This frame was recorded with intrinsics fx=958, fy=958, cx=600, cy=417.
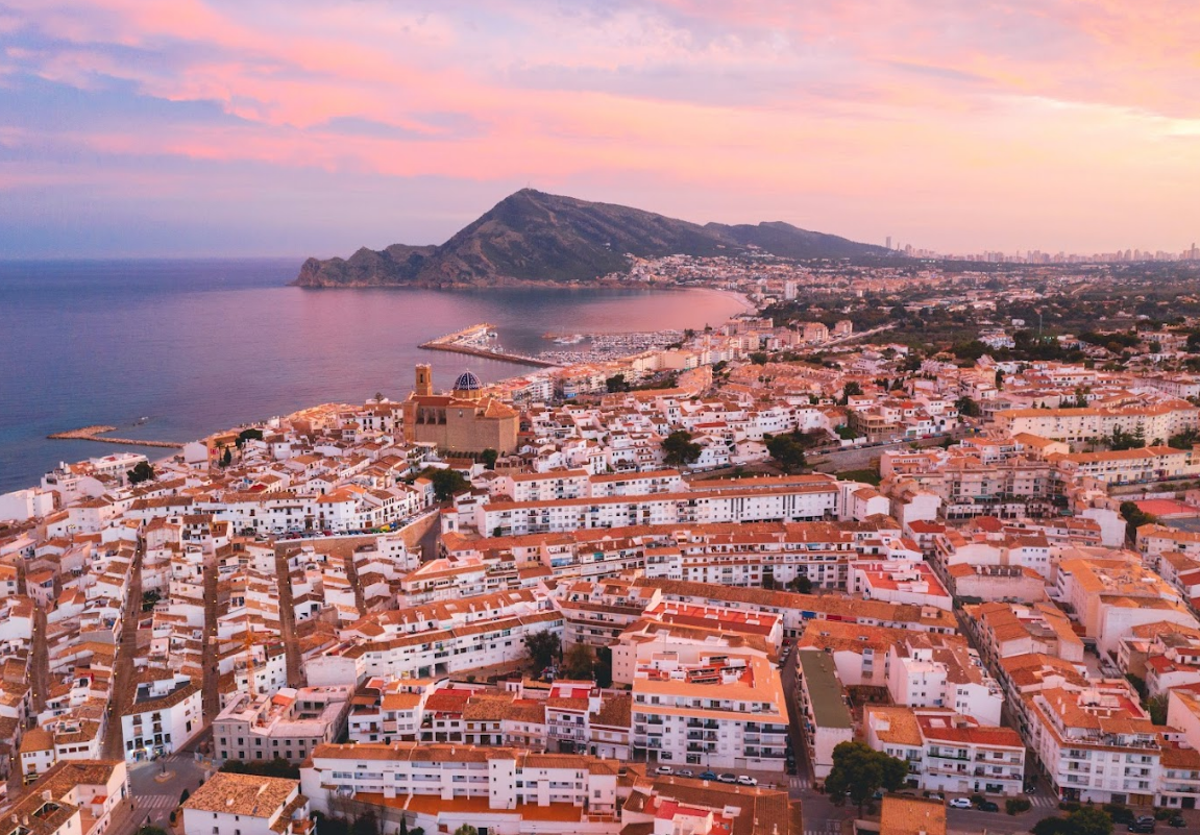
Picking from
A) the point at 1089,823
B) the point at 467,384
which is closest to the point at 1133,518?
the point at 1089,823

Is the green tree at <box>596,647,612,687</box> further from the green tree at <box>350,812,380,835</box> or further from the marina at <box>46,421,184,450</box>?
the marina at <box>46,421,184,450</box>

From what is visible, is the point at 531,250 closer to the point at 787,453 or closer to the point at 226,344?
the point at 226,344

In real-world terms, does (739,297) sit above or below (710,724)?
above

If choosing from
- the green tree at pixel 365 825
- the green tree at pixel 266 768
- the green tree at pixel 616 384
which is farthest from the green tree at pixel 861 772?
the green tree at pixel 616 384

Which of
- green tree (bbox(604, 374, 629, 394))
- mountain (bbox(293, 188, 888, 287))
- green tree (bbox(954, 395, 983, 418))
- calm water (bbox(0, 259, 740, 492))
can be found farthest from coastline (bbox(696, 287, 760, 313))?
green tree (bbox(954, 395, 983, 418))

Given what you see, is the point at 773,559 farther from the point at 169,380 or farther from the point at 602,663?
the point at 169,380

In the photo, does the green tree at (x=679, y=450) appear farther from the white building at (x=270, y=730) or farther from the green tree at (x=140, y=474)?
the green tree at (x=140, y=474)
